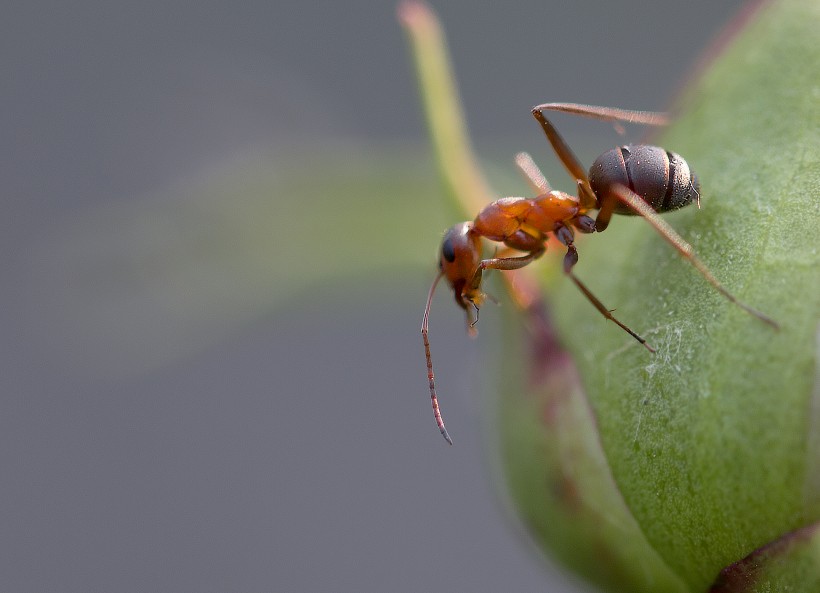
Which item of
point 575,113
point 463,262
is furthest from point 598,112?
point 463,262

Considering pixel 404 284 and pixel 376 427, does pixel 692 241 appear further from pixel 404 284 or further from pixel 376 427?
pixel 376 427

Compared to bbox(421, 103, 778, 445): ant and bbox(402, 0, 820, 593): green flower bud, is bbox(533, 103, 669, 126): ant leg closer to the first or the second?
bbox(421, 103, 778, 445): ant

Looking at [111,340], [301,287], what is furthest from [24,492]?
[301,287]

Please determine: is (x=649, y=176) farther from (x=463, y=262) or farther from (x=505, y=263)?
(x=463, y=262)

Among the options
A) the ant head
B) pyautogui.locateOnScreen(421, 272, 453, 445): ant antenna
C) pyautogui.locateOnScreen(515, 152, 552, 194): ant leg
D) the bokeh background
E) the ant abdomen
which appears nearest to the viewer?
the ant abdomen

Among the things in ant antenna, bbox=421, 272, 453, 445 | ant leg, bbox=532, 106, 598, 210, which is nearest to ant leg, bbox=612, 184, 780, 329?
ant leg, bbox=532, 106, 598, 210

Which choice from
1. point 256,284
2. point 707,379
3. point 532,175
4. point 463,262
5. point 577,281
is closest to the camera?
point 707,379

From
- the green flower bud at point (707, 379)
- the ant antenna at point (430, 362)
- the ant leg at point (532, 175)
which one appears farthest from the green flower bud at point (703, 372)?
the ant leg at point (532, 175)
